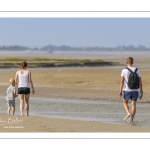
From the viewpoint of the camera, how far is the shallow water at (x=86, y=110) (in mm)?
16109

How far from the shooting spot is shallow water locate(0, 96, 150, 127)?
52.9 feet

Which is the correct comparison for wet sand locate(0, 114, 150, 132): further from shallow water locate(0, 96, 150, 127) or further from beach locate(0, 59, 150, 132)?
shallow water locate(0, 96, 150, 127)

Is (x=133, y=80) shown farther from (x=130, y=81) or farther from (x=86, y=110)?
(x=86, y=110)

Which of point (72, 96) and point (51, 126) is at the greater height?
point (72, 96)

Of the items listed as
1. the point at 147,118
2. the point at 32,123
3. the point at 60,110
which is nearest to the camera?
the point at 32,123

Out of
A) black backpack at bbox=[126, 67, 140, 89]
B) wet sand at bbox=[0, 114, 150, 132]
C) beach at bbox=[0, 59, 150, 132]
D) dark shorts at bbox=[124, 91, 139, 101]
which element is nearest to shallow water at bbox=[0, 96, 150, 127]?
beach at bbox=[0, 59, 150, 132]

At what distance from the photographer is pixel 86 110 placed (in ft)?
60.0

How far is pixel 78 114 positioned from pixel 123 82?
2634 mm

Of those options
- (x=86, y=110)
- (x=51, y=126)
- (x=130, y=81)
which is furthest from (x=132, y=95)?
(x=86, y=110)

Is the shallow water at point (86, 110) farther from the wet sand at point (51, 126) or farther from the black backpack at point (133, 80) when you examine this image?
the wet sand at point (51, 126)

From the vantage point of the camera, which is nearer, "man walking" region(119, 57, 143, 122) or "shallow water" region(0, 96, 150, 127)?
"man walking" region(119, 57, 143, 122)
